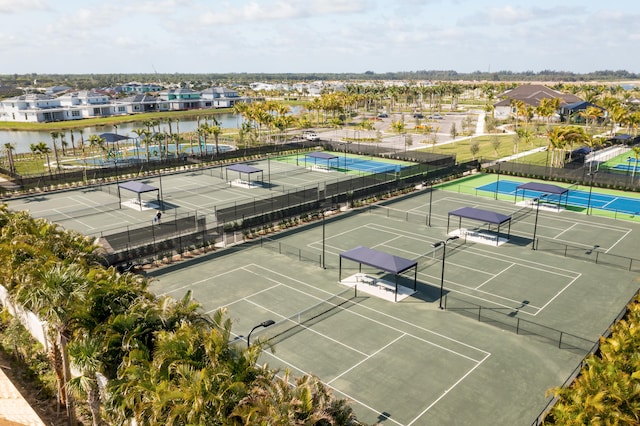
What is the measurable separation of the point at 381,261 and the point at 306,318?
6837mm

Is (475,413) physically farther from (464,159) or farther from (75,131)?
(75,131)

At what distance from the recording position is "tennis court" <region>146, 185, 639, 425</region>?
76.9 feet

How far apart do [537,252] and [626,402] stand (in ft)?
91.3

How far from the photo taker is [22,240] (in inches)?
969

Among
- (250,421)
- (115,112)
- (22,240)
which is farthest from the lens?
(115,112)

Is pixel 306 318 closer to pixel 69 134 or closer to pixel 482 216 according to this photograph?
pixel 482 216

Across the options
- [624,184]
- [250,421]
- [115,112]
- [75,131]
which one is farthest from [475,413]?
[115,112]

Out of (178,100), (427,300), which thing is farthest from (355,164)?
(178,100)

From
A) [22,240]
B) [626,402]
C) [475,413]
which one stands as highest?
[22,240]

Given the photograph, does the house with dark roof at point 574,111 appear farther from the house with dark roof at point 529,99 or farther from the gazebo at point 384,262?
the gazebo at point 384,262

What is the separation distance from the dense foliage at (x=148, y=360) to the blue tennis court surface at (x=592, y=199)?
50.8m

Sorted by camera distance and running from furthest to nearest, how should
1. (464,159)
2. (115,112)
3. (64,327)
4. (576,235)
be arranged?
1. (115,112)
2. (464,159)
3. (576,235)
4. (64,327)

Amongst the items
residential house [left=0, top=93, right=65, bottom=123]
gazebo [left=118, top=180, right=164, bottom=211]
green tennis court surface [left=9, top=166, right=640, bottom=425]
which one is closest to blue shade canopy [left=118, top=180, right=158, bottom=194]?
gazebo [left=118, top=180, right=164, bottom=211]

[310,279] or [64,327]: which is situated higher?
[64,327]
